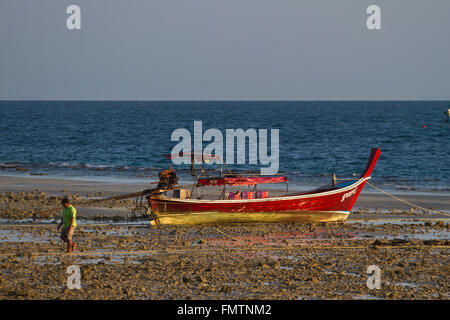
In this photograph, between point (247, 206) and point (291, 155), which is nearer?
point (247, 206)

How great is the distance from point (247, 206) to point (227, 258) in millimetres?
5428

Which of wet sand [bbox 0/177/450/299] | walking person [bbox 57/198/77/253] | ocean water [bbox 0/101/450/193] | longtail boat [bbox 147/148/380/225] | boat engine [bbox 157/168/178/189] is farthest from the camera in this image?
ocean water [bbox 0/101/450/193]

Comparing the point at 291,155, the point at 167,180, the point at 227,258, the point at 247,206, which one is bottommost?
the point at 227,258

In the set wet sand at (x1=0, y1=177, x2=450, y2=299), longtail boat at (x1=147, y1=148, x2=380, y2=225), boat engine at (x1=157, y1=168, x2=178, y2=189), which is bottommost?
wet sand at (x1=0, y1=177, x2=450, y2=299)

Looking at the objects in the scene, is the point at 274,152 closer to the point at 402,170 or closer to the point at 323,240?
the point at 402,170

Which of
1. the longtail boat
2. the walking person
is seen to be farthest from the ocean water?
the walking person

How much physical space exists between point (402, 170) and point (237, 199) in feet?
78.6

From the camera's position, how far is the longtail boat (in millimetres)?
21344

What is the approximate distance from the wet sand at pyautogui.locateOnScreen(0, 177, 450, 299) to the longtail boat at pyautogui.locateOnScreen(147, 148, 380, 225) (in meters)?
0.43

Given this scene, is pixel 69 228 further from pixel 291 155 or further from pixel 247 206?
pixel 291 155

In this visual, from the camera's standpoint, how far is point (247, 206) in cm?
2173

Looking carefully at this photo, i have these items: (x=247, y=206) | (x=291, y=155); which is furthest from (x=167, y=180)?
(x=291, y=155)

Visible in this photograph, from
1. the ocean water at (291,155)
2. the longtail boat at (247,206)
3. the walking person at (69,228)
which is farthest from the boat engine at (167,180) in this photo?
the ocean water at (291,155)

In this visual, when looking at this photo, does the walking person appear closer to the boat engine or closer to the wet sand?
the wet sand
